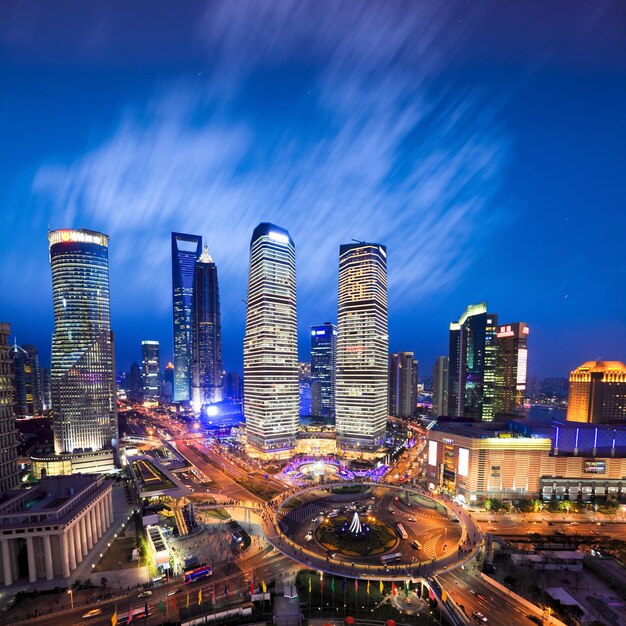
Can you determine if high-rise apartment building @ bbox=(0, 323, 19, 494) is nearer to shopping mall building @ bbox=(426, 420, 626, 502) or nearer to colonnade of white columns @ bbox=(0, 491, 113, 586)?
colonnade of white columns @ bbox=(0, 491, 113, 586)

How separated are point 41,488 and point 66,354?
174ft

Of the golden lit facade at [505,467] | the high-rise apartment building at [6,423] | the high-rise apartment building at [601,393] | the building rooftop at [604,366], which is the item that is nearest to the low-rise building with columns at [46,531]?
the high-rise apartment building at [6,423]

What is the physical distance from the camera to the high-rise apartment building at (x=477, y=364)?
161 m

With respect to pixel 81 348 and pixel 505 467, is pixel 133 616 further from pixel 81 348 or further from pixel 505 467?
pixel 81 348

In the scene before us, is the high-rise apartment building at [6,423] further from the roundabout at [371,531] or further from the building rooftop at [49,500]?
the roundabout at [371,531]

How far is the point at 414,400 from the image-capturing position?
196625 millimetres

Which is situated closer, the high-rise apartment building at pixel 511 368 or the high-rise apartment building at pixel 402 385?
the high-rise apartment building at pixel 511 368

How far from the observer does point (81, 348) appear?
102062mm

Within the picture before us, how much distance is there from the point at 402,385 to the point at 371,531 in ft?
458

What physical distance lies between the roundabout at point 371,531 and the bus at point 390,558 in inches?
5.6

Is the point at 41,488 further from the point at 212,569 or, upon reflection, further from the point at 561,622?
the point at 561,622

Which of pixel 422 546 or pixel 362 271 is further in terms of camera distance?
pixel 362 271

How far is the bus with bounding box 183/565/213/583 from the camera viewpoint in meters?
46.3

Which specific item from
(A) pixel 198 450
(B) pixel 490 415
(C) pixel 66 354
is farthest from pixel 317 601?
(B) pixel 490 415
